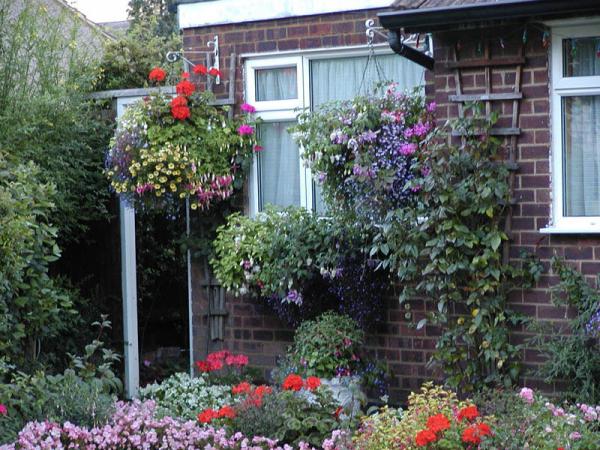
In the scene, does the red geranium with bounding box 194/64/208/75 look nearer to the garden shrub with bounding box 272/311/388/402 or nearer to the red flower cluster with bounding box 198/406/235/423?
the garden shrub with bounding box 272/311/388/402

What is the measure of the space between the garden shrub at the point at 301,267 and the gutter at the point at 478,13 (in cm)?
175

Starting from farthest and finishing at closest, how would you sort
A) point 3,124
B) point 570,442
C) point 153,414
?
1. point 3,124
2. point 153,414
3. point 570,442

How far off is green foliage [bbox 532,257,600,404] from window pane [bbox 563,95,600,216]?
45 centimetres

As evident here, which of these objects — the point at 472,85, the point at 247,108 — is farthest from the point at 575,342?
the point at 247,108

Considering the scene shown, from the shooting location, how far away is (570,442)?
18.2 feet

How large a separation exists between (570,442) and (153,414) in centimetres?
286

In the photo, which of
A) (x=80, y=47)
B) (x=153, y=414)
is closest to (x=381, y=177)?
(x=153, y=414)

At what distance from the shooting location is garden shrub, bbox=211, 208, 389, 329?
8367 mm

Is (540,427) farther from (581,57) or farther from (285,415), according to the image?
(581,57)

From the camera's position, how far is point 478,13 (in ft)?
23.1

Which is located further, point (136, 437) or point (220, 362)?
point (220, 362)

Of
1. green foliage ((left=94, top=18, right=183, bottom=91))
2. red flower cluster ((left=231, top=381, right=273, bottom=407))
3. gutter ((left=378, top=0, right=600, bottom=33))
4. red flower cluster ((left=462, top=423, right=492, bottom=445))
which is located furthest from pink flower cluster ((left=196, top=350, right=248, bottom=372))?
red flower cluster ((left=462, top=423, right=492, bottom=445))

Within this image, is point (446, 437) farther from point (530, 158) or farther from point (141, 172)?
point (141, 172)

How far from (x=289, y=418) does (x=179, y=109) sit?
320cm
